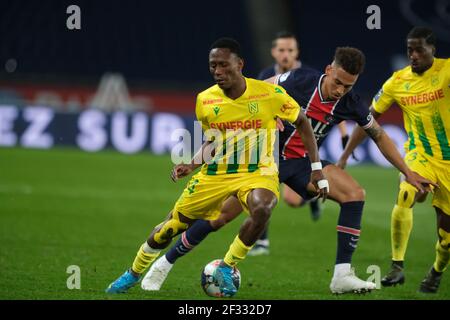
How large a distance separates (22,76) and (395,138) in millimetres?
8739

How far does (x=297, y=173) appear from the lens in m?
7.89

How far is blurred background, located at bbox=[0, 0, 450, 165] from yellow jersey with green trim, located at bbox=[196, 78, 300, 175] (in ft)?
46.2

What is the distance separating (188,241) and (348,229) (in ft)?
4.30

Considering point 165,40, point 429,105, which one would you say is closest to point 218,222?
point 429,105

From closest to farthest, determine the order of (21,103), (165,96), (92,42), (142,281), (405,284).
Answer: (142,281) → (405,284) → (21,103) → (165,96) → (92,42)

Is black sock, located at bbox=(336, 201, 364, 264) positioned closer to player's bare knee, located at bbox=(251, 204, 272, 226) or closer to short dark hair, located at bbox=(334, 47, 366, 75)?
player's bare knee, located at bbox=(251, 204, 272, 226)

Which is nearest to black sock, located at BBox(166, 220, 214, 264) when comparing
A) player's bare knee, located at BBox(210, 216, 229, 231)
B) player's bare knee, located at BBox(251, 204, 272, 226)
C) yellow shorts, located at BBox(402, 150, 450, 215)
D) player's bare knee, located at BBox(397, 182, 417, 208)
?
player's bare knee, located at BBox(210, 216, 229, 231)

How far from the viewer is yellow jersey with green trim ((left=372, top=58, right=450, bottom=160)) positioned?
7.96 meters

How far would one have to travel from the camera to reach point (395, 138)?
20.1 m

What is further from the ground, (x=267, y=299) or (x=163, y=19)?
(x=163, y=19)

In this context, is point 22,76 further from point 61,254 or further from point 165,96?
point 61,254

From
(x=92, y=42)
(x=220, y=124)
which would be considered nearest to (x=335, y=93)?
(x=220, y=124)

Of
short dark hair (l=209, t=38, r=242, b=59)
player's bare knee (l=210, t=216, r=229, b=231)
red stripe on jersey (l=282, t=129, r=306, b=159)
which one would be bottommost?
player's bare knee (l=210, t=216, r=229, b=231)

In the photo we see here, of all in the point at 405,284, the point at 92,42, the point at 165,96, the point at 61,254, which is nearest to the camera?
the point at 405,284
